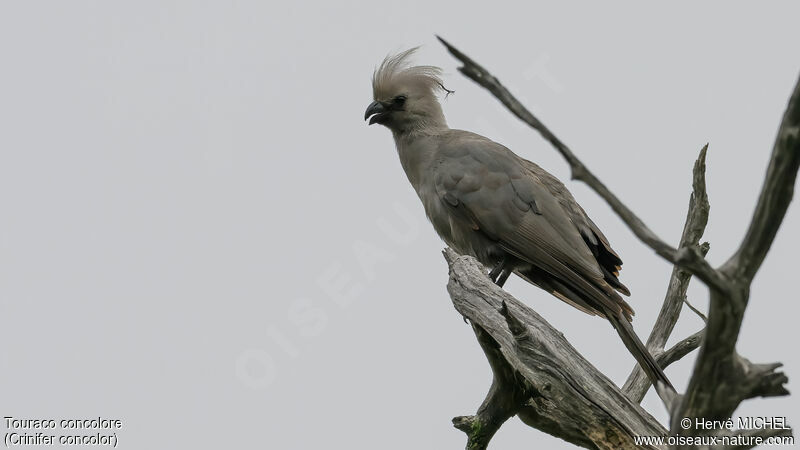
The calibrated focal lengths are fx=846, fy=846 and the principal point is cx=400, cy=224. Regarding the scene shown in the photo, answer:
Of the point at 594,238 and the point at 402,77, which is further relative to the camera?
the point at 402,77

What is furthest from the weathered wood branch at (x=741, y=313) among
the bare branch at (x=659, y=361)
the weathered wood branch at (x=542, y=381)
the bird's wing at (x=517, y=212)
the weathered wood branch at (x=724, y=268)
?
the bare branch at (x=659, y=361)

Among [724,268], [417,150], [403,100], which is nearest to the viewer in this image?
[724,268]

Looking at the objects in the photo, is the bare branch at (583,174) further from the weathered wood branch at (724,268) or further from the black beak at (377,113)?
the black beak at (377,113)

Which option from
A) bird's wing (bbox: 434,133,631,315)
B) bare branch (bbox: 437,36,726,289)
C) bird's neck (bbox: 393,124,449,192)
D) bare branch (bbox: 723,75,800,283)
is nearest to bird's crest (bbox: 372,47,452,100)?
bird's neck (bbox: 393,124,449,192)

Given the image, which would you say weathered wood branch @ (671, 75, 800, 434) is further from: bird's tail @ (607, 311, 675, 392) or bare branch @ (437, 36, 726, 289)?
bird's tail @ (607, 311, 675, 392)

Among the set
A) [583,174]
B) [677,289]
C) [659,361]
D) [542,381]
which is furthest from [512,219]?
[583,174]

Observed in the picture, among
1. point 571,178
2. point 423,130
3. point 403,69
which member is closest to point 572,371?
point 571,178

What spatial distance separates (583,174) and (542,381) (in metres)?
1.80

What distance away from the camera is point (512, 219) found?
622 centimetres

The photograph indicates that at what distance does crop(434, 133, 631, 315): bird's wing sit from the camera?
588cm

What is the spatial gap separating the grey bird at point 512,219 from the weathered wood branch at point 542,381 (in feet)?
3.80

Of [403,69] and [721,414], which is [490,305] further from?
[403,69]

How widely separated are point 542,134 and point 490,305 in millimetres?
2007

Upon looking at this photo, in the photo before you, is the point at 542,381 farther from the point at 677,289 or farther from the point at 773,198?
the point at 677,289
